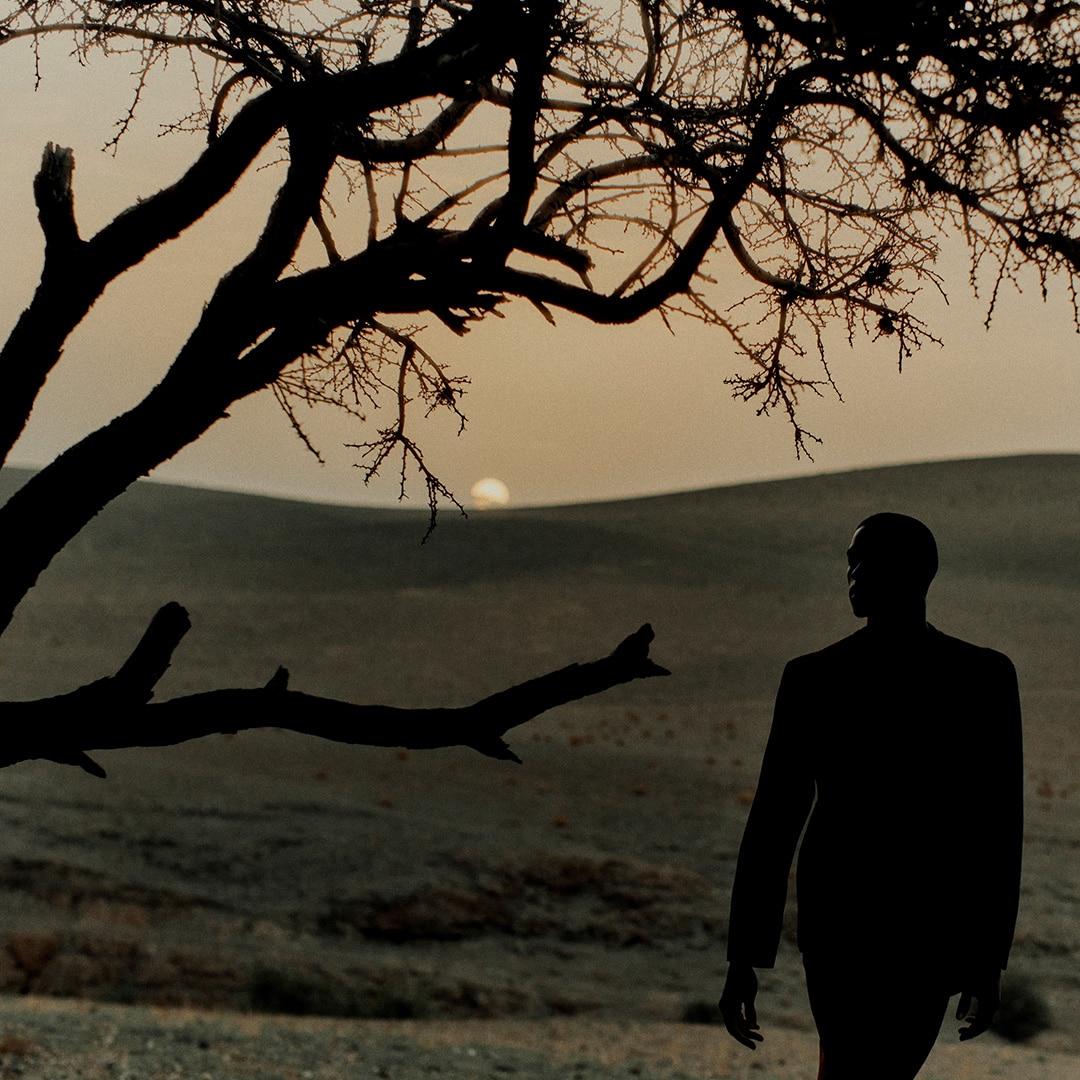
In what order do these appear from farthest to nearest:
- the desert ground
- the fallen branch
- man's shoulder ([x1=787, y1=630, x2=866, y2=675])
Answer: the desert ground
the fallen branch
man's shoulder ([x1=787, y1=630, x2=866, y2=675])

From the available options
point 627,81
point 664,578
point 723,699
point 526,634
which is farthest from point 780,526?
point 627,81

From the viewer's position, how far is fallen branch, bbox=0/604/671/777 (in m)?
4.25

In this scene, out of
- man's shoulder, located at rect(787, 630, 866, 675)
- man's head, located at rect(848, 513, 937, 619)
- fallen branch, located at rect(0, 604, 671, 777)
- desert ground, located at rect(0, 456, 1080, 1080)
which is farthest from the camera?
desert ground, located at rect(0, 456, 1080, 1080)

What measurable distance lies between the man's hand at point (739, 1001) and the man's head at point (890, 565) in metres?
0.89

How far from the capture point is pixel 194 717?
4449 mm

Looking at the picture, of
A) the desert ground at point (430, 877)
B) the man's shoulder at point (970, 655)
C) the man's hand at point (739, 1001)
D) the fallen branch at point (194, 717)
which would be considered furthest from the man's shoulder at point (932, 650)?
the fallen branch at point (194, 717)

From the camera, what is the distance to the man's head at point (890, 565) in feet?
10.6

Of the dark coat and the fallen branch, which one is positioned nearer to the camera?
the dark coat

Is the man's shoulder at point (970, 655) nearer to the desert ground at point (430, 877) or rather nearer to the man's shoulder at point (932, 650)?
the man's shoulder at point (932, 650)

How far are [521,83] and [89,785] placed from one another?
2001 centimetres

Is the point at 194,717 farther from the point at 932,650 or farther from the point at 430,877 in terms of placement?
the point at 430,877

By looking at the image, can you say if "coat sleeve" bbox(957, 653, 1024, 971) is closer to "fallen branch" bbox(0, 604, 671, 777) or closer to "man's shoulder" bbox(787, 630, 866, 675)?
"man's shoulder" bbox(787, 630, 866, 675)

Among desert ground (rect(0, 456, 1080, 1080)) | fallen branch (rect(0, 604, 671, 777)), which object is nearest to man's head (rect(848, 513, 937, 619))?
desert ground (rect(0, 456, 1080, 1080))

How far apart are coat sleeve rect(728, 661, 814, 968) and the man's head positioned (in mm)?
249
